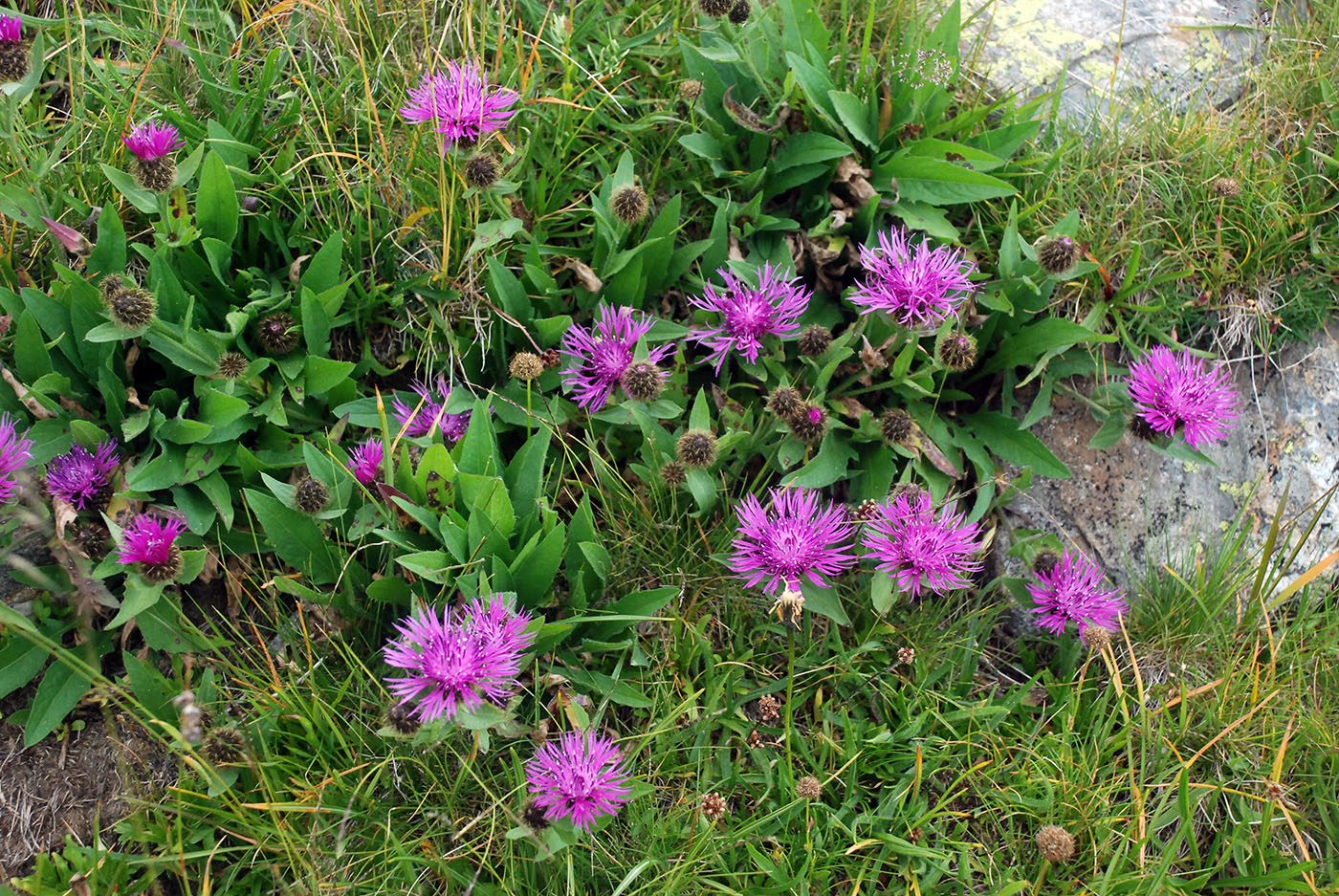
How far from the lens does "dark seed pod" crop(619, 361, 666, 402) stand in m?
2.84

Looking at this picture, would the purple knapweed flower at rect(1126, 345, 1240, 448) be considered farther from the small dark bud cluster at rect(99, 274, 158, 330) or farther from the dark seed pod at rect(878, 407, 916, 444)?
the small dark bud cluster at rect(99, 274, 158, 330)

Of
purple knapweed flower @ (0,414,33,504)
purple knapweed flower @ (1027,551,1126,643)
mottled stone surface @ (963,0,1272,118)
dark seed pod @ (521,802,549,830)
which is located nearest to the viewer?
dark seed pod @ (521,802,549,830)

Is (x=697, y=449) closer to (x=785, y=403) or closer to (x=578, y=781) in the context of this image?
(x=785, y=403)

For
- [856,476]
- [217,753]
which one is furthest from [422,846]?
[856,476]

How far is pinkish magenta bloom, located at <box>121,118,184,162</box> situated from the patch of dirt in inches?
63.0

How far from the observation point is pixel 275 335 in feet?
9.69

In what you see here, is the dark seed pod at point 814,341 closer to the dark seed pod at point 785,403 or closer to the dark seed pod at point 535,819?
the dark seed pod at point 785,403

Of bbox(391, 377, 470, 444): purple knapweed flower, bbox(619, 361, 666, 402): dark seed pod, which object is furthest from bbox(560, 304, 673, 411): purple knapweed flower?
bbox(391, 377, 470, 444): purple knapweed flower

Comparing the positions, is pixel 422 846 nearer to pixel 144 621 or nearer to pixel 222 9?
pixel 144 621

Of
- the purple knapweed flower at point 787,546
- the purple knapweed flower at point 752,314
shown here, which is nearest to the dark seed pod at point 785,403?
the purple knapweed flower at point 752,314

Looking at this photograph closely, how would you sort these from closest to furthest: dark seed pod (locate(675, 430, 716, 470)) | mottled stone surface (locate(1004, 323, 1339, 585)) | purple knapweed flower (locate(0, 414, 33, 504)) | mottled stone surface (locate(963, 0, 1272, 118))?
purple knapweed flower (locate(0, 414, 33, 504)) < dark seed pod (locate(675, 430, 716, 470)) < mottled stone surface (locate(1004, 323, 1339, 585)) < mottled stone surface (locate(963, 0, 1272, 118))

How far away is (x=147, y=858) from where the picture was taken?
2367mm

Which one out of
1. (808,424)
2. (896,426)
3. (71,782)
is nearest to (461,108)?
(808,424)

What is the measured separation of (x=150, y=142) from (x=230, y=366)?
→ 2.25 ft
